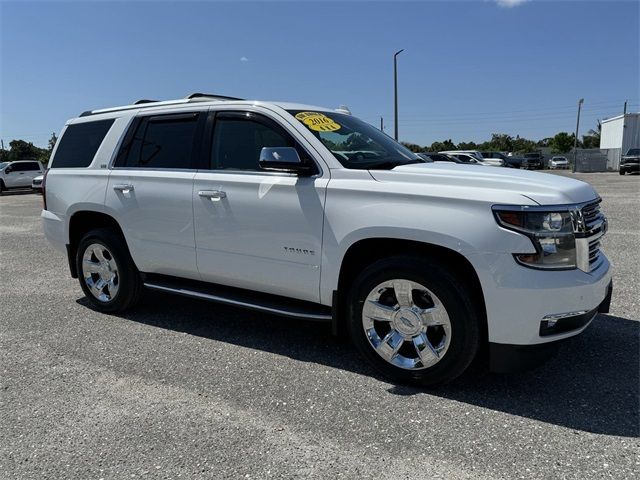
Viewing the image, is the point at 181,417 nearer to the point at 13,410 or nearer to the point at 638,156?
the point at 13,410

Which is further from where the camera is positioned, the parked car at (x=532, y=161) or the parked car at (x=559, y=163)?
the parked car at (x=559, y=163)

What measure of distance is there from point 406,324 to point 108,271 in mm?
3100

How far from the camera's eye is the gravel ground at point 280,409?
251 cm

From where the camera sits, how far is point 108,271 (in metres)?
4.88

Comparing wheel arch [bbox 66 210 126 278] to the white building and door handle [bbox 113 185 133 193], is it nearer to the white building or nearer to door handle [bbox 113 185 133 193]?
door handle [bbox 113 185 133 193]

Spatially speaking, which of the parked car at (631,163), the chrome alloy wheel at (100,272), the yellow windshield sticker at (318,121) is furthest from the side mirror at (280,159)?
the parked car at (631,163)

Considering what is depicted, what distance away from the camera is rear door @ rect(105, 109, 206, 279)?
419 cm

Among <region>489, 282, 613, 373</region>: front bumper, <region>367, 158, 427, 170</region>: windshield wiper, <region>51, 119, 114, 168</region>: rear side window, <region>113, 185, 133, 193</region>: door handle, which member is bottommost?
<region>489, 282, 613, 373</region>: front bumper

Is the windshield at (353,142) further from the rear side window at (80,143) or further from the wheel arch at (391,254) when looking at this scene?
the rear side window at (80,143)

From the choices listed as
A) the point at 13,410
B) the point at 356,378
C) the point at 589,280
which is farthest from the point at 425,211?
the point at 13,410

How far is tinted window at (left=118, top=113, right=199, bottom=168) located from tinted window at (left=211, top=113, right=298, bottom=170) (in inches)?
10.6

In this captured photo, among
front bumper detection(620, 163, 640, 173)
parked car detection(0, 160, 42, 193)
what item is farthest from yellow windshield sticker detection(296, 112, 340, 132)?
front bumper detection(620, 163, 640, 173)

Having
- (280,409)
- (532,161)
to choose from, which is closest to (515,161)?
(532,161)

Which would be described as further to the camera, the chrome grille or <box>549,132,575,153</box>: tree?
<box>549,132,575,153</box>: tree
